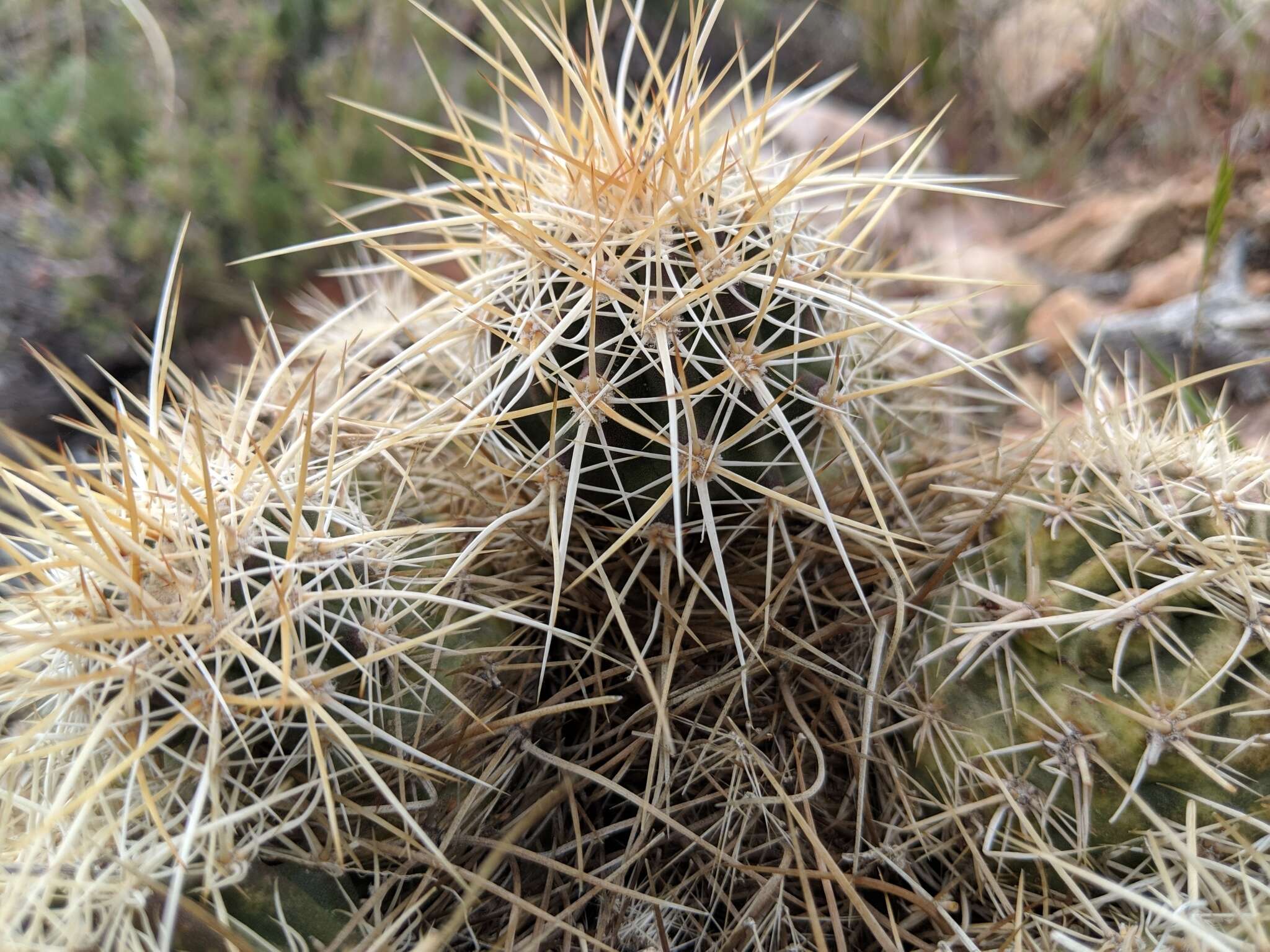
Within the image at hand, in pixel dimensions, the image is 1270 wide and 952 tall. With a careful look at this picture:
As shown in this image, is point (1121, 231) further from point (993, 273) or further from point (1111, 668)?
point (1111, 668)

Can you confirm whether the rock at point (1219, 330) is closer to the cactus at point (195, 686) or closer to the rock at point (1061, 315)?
the rock at point (1061, 315)

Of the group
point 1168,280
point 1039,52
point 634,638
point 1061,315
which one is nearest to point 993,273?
point 1061,315

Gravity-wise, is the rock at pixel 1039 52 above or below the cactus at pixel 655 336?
above

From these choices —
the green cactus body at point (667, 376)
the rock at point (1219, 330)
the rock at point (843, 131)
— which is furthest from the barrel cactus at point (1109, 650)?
the rock at point (843, 131)

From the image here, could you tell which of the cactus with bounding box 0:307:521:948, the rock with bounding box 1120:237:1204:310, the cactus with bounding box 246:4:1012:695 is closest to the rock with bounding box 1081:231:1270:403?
the rock with bounding box 1120:237:1204:310

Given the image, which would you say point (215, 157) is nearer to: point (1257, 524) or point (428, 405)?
point (428, 405)

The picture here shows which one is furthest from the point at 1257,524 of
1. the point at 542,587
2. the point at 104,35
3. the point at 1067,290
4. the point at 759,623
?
the point at 104,35
